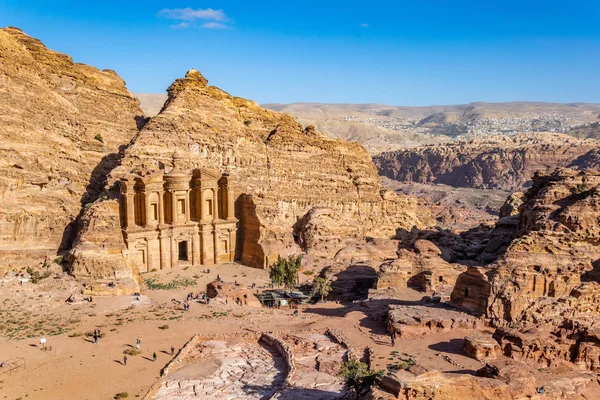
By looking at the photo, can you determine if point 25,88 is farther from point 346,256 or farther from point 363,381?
point 363,381

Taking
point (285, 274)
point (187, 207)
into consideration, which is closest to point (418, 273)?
point (285, 274)

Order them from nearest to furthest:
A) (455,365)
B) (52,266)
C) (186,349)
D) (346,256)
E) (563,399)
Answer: (563,399), (455,365), (186,349), (52,266), (346,256)

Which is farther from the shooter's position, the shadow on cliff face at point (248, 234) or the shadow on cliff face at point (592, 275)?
the shadow on cliff face at point (248, 234)

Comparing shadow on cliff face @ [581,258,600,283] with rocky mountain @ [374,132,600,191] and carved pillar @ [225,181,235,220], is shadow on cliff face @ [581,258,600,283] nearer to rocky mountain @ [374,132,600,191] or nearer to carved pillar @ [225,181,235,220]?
carved pillar @ [225,181,235,220]

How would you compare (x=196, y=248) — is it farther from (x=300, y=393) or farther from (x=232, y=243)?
(x=300, y=393)

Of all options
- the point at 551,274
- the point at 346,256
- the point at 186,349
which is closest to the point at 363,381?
the point at 186,349

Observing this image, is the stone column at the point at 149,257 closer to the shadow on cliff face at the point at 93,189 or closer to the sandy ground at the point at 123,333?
the sandy ground at the point at 123,333

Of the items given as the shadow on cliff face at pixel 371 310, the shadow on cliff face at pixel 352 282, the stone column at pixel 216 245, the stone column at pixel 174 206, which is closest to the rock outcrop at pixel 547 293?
the shadow on cliff face at pixel 371 310
